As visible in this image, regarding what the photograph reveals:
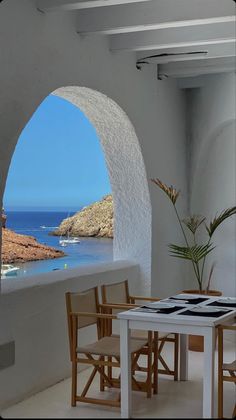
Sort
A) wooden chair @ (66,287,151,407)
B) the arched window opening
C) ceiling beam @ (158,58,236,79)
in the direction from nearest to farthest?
wooden chair @ (66,287,151,407) < the arched window opening < ceiling beam @ (158,58,236,79)

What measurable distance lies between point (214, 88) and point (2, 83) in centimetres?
352

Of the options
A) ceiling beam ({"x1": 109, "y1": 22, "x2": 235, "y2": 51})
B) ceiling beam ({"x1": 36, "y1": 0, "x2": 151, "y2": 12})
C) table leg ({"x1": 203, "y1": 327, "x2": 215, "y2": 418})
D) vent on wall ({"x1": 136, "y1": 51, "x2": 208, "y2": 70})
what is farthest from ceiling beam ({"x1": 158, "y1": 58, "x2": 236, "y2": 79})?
table leg ({"x1": 203, "y1": 327, "x2": 215, "y2": 418})

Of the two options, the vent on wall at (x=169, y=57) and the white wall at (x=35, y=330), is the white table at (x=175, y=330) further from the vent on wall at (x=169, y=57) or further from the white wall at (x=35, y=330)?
the vent on wall at (x=169, y=57)

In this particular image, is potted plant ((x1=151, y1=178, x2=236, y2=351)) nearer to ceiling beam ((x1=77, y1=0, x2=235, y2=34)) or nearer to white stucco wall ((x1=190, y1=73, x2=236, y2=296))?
white stucco wall ((x1=190, y1=73, x2=236, y2=296))

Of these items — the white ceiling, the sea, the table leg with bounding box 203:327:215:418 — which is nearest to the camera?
the table leg with bounding box 203:327:215:418

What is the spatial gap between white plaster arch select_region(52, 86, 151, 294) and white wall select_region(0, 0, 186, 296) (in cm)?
1

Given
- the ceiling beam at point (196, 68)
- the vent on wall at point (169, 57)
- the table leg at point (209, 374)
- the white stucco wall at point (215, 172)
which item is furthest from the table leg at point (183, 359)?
the ceiling beam at point (196, 68)

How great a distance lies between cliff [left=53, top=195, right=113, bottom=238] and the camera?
6780mm

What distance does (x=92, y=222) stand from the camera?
7.26 metres

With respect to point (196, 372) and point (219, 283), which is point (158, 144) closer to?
point (219, 283)

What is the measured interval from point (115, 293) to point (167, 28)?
92.7 inches

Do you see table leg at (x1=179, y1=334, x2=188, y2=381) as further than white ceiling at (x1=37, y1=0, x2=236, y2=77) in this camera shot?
Yes

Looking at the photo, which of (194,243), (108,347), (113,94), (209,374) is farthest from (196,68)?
(209,374)

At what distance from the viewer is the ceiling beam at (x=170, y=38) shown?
209 inches
